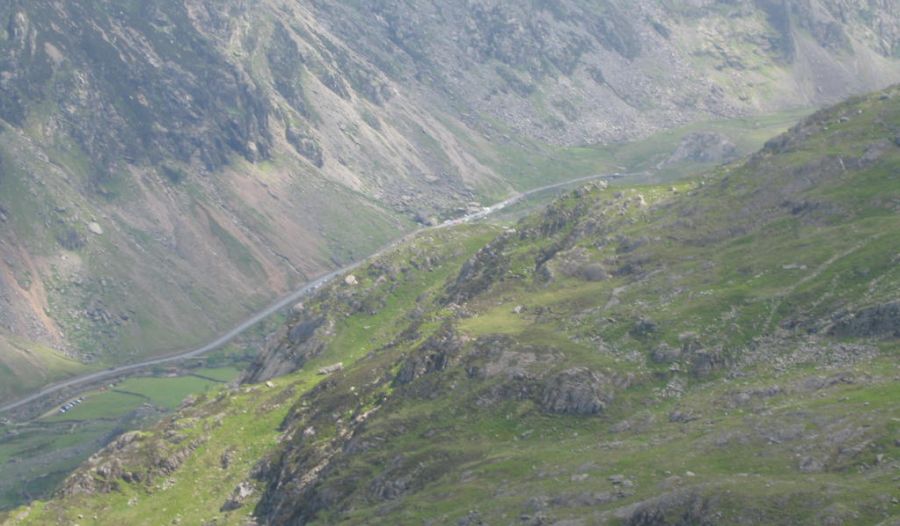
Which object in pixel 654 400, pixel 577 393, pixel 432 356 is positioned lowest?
pixel 432 356

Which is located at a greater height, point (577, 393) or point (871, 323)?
point (871, 323)

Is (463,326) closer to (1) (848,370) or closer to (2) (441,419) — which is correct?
(2) (441,419)

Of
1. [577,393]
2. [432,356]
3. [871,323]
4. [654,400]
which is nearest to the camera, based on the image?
[871,323]

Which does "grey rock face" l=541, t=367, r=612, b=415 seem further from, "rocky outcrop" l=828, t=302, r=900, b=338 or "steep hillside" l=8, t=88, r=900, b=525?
"rocky outcrop" l=828, t=302, r=900, b=338

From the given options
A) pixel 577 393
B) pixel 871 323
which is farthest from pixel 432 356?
pixel 871 323

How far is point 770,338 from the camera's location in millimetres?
147375

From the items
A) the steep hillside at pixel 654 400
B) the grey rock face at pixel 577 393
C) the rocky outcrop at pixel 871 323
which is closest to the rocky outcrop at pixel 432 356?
the steep hillside at pixel 654 400

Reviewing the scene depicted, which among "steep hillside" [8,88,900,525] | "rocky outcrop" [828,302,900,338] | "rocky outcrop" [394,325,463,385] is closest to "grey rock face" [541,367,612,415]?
"steep hillside" [8,88,900,525]

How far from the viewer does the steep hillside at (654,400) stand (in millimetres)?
111062

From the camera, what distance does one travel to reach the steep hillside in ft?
364

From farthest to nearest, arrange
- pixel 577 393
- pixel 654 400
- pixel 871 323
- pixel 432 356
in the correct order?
pixel 432 356 → pixel 577 393 → pixel 654 400 → pixel 871 323

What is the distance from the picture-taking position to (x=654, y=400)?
474 feet

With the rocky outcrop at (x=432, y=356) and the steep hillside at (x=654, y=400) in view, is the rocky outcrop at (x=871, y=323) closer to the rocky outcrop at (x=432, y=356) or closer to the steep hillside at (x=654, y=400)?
the steep hillside at (x=654, y=400)

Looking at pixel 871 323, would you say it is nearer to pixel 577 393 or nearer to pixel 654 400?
pixel 654 400
